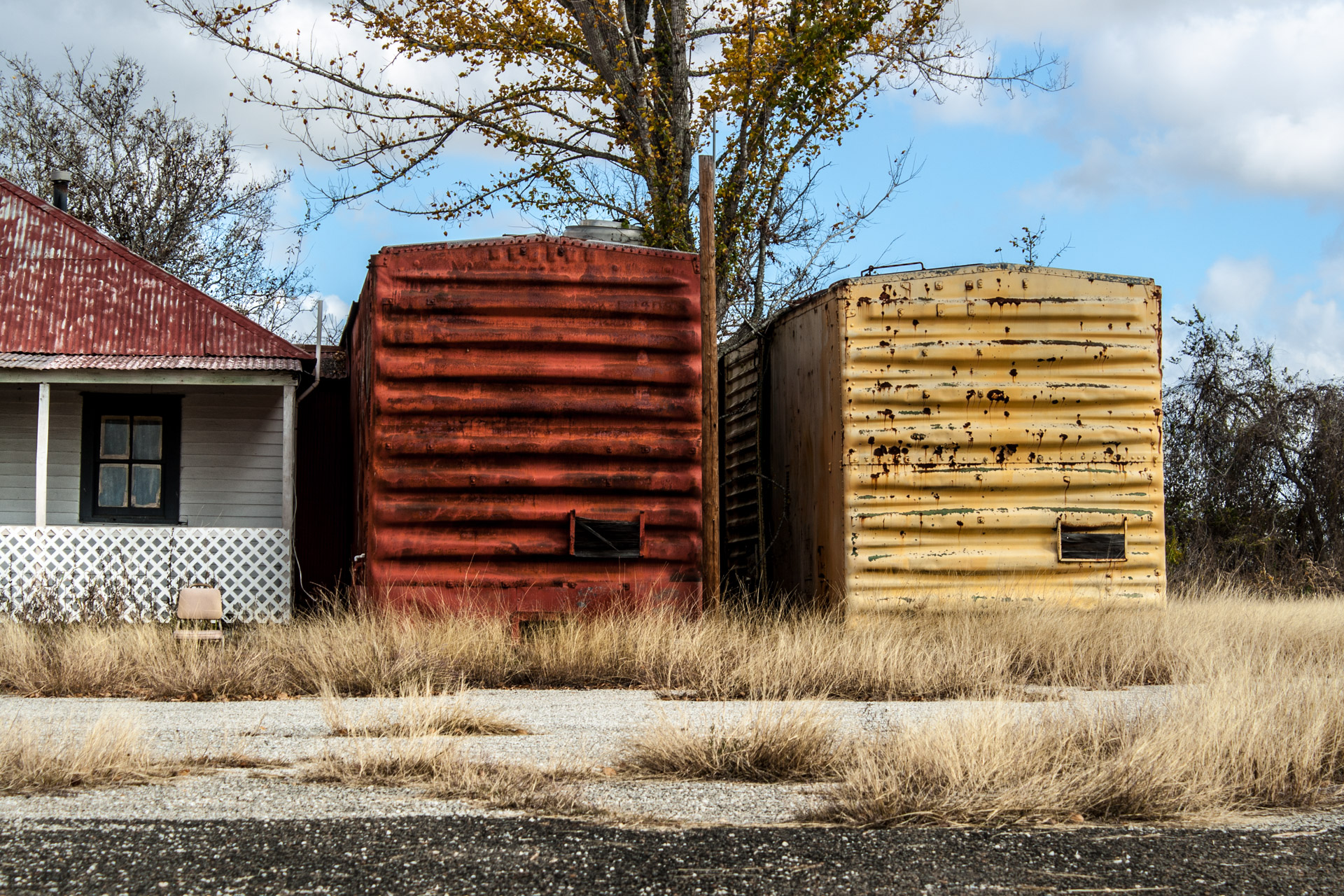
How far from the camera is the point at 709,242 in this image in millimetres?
10500

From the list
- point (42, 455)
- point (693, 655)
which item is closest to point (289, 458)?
point (42, 455)

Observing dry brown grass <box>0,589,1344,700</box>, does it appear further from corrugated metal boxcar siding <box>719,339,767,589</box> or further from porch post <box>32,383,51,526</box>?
porch post <box>32,383,51,526</box>

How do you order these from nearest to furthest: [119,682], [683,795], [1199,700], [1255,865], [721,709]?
[1255,865]
[683,795]
[1199,700]
[721,709]
[119,682]

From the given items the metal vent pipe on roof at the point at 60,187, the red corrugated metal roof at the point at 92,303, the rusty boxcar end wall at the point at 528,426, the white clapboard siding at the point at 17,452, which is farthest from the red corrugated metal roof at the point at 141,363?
the rusty boxcar end wall at the point at 528,426

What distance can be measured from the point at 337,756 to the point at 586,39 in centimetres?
1419

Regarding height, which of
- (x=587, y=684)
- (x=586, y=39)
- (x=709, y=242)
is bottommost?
(x=587, y=684)

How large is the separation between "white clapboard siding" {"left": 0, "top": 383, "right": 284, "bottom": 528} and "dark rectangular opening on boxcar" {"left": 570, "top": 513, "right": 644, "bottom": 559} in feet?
22.0

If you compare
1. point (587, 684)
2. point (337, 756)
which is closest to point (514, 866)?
point (337, 756)

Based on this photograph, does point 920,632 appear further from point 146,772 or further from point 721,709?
point 146,772

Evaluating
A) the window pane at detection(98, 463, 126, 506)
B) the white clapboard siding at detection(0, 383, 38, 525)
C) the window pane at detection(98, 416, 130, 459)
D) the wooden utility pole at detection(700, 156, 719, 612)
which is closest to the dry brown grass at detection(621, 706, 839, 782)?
the wooden utility pole at detection(700, 156, 719, 612)

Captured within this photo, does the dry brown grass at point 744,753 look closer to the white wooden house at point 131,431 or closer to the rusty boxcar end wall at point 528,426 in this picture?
the rusty boxcar end wall at point 528,426

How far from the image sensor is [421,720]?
18.5 feet

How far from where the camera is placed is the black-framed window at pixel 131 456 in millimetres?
14484

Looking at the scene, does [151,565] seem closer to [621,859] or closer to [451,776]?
[451,776]
